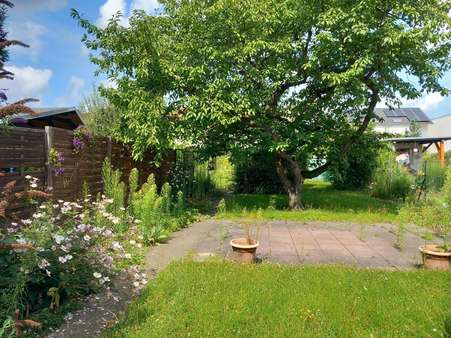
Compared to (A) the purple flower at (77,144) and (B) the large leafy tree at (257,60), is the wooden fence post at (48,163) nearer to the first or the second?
(A) the purple flower at (77,144)

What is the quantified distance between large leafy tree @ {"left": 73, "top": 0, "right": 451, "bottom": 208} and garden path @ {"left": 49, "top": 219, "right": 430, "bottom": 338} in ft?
7.06

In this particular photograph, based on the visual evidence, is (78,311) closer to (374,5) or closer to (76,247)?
(76,247)

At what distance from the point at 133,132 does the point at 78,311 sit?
5.67m

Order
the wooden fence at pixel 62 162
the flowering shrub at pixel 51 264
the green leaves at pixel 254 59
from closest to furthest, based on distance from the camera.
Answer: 1. the flowering shrub at pixel 51 264
2. the wooden fence at pixel 62 162
3. the green leaves at pixel 254 59

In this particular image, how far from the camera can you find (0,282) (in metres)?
3.44

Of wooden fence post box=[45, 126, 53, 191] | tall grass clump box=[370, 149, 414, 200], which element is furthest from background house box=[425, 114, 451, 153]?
wooden fence post box=[45, 126, 53, 191]

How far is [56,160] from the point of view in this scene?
6.37 meters

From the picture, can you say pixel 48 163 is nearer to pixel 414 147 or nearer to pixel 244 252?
pixel 244 252

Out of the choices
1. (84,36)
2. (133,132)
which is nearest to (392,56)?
(133,132)

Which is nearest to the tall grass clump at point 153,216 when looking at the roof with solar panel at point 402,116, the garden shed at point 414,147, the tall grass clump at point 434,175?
the tall grass clump at point 434,175

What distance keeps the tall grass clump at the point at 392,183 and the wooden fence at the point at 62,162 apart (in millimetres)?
8934

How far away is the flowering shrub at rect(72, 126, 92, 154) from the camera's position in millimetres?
7121

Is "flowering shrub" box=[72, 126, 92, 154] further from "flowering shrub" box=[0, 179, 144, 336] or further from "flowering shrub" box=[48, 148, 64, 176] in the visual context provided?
"flowering shrub" box=[0, 179, 144, 336]

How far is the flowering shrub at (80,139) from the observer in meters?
7.12
